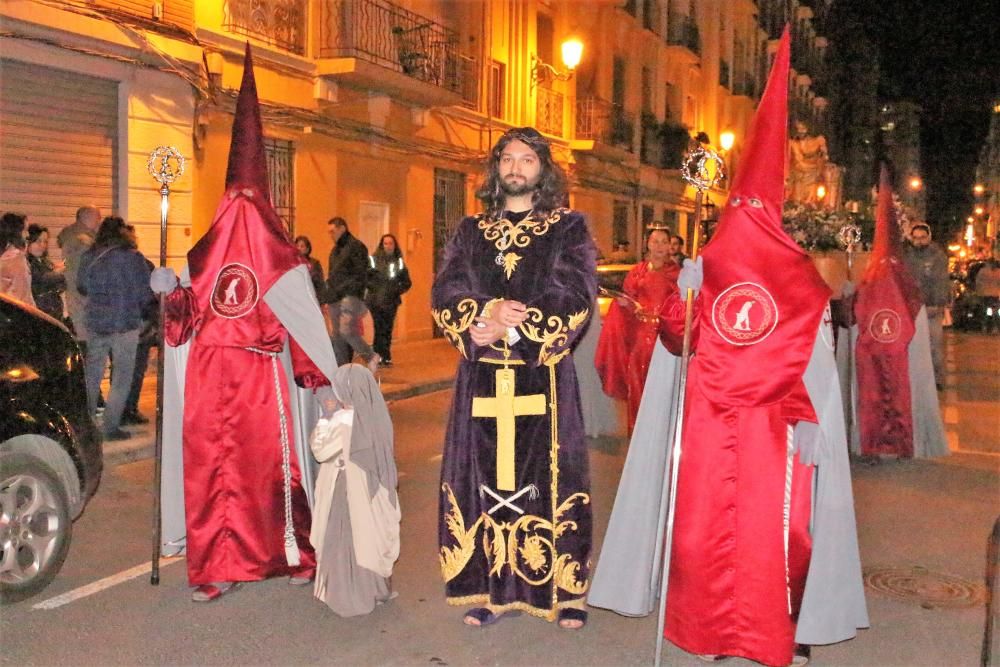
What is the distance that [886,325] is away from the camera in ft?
30.9

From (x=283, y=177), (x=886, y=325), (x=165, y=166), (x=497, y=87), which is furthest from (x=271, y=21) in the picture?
(x=165, y=166)

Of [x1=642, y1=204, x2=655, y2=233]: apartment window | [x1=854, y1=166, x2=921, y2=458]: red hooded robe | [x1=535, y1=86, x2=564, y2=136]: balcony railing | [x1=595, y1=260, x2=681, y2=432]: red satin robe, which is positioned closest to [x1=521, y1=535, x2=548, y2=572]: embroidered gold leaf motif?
[x1=595, y1=260, x2=681, y2=432]: red satin robe

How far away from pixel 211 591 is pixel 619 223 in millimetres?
27190

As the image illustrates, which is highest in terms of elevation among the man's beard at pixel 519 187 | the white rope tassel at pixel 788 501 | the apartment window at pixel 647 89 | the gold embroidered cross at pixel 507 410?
the apartment window at pixel 647 89

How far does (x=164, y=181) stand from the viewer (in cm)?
541

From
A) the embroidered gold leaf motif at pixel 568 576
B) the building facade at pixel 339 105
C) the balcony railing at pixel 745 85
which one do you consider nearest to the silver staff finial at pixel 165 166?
the building facade at pixel 339 105

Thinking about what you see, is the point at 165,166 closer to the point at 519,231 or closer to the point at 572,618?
the point at 519,231

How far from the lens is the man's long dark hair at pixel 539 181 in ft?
15.5

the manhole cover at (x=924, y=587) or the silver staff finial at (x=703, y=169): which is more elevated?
the silver staff finial at (x=703, y=169)

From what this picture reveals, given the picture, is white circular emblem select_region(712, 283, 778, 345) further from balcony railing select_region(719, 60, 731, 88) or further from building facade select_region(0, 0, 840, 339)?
balcony railing select_region(719, 60, 731, 88)

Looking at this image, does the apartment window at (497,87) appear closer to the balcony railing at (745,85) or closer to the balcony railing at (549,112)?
the balcony railing at (549,112)

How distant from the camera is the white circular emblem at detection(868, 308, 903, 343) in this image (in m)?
9.39

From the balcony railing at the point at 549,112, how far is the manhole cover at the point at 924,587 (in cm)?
1964

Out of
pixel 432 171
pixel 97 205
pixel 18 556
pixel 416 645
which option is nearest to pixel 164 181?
pixel 18 556
